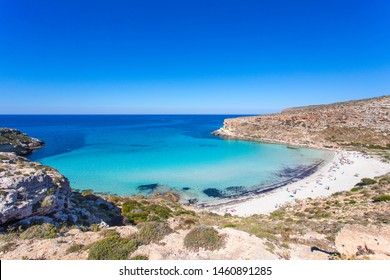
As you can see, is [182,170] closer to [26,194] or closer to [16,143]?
[26,194]

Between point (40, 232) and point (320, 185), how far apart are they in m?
32.2

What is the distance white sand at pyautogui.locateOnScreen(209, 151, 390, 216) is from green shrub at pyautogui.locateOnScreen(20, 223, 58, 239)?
616 inches

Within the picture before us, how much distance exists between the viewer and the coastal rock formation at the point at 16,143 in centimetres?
5082

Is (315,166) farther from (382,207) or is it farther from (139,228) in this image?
(139,228)

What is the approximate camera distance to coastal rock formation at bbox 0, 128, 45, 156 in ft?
167

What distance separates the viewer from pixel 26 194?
415 inches

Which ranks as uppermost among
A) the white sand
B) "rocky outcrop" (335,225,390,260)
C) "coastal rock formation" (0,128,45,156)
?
"rocky outcrop" (335,225,390,260)

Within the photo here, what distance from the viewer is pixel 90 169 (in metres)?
36.9

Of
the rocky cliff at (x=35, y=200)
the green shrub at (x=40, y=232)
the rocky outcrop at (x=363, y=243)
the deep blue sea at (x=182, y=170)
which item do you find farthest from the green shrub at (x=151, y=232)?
the deep blue sea at (x=182, y=170)

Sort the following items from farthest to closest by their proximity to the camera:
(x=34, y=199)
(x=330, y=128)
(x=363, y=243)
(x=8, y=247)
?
(x=330, y=128), (x=34, y=199), (x=8, y=247), (x=363, y=243)

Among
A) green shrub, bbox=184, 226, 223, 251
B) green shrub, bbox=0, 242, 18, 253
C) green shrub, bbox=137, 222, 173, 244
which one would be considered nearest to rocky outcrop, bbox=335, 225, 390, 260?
green shrub, bbox=184, 226, 223, 251

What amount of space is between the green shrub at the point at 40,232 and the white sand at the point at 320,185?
15649 millimetres

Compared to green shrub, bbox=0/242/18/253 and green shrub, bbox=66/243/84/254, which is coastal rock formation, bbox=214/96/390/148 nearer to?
green shrub, bbox=66/243/84/254

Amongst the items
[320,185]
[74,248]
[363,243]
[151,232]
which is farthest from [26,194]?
[320,185]
